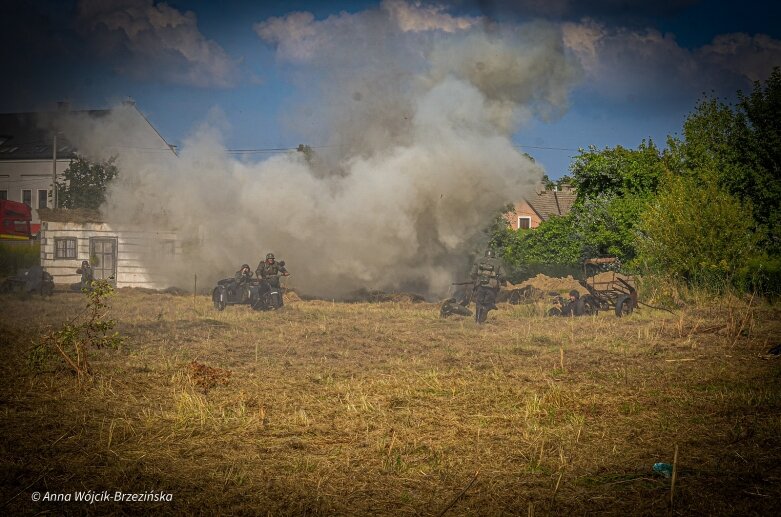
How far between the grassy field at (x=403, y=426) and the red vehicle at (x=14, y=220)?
16293 millimetres

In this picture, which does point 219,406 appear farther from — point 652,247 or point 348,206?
point 652,247

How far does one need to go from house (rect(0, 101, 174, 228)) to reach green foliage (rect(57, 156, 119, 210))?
1.74 feet

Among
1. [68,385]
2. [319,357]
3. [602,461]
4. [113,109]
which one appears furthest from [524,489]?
[113,109]

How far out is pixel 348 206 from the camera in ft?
74.5

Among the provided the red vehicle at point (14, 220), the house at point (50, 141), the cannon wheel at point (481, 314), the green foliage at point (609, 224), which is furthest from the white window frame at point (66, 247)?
the green foliage at point (609, 224)

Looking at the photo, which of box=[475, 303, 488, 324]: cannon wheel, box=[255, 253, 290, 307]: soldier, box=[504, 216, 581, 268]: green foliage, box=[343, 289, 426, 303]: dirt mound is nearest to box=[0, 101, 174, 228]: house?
box=[255, 253, 290, 307]: soldier

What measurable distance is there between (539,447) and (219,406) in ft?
12.1

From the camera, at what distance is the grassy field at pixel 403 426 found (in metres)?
5.44

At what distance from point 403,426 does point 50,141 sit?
23.8m

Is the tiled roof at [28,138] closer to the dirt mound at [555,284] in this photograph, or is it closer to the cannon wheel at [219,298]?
the cannon wheel at [219,298]

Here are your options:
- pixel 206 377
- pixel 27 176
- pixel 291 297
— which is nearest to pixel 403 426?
pixel 206 377

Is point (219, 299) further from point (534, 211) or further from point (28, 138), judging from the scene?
point (534, 211)

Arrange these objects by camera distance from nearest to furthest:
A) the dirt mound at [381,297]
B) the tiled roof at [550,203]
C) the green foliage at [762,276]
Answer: the green foliage at [762,276] → the dirt mound at [381,297] → the tiled roof at [550,203]

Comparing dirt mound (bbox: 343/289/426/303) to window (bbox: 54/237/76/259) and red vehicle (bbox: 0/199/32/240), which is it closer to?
window (bbox: 54/237/76/259)
